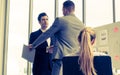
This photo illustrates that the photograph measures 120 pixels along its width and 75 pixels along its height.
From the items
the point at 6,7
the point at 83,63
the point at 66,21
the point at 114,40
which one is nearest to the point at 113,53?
the point at 114,40

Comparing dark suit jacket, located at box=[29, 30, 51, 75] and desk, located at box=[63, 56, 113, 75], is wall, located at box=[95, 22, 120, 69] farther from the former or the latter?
desk, located at box=[63, 56, 113, 75]

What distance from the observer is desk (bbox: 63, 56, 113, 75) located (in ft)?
6.24

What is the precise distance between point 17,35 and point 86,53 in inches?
128

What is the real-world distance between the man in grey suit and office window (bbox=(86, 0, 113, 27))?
193cm

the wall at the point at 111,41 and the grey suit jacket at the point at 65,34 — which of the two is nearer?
the grey suit jacket at the point at 65,34

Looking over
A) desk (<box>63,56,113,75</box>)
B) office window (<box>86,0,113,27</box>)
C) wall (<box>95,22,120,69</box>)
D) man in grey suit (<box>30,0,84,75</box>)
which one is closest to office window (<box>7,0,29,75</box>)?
office window (<box>86,0,113,27</box>)

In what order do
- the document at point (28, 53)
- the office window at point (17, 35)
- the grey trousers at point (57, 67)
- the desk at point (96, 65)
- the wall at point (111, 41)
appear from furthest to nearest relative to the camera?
the office window at point (17, 35), the document at point (28, 53), the wall at point (111, 41), the grey trousers at point (57, 67), the desk at point (96, 65)

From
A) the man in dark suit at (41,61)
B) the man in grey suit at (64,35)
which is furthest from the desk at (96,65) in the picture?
the man in dark suit at (41,61)

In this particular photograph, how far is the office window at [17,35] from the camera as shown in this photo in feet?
16.2

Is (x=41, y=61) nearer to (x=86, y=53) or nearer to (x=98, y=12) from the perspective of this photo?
(x=86, y=53)

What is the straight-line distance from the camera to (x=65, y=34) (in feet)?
9.23

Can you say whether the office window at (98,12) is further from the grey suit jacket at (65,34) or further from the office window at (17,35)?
the grey suit jacket at (65,34)

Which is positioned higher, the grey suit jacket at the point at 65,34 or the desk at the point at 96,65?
the grey suit jacket at the point at 65,34

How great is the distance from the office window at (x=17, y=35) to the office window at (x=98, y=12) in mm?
1282
